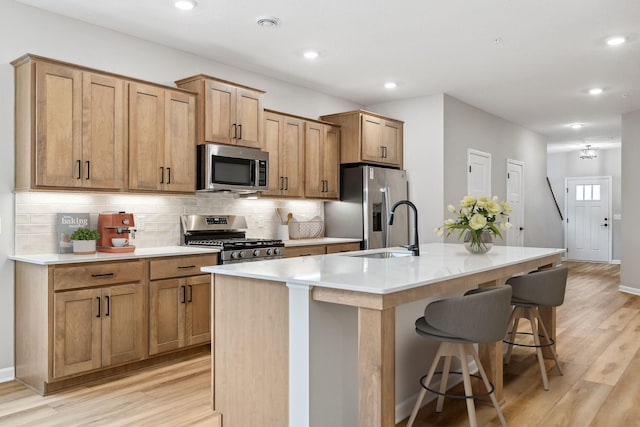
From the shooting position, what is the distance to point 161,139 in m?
3.95

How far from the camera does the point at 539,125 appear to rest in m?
8.20

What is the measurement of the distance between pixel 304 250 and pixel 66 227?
2162 millimetres

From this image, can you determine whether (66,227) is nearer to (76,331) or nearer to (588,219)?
(76,331)

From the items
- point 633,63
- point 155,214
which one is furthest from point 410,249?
point 633,63

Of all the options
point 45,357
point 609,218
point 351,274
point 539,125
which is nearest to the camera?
point 351,274

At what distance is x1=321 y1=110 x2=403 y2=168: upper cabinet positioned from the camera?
5.68 m

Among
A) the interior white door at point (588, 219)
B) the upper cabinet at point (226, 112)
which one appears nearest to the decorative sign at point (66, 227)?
the upper cabinet at point (226, 112)

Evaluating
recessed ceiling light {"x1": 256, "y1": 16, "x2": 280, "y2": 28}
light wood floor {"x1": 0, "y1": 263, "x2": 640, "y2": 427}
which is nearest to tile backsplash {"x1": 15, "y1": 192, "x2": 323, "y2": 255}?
light wood floor {"x1": 0, "y1": 263, "x2": 640, "y2": 427}

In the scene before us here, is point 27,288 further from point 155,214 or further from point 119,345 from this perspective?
point 155,214

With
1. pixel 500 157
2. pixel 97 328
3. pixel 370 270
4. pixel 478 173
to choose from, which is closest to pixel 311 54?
pixel 370 270

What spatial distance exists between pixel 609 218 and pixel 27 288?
11429 millimetres

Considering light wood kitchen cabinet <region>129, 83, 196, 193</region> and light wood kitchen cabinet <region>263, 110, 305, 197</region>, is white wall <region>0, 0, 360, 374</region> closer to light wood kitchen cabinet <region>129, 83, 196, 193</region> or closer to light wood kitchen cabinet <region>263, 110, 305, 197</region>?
light wood kitchen cabinet <region>129, 83, 196, 193</region>

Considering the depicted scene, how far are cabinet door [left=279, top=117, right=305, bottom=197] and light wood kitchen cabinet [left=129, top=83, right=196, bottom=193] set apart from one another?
3.97ft

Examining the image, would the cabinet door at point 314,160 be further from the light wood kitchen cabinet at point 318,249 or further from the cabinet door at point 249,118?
the cabinet door at point 249,118
